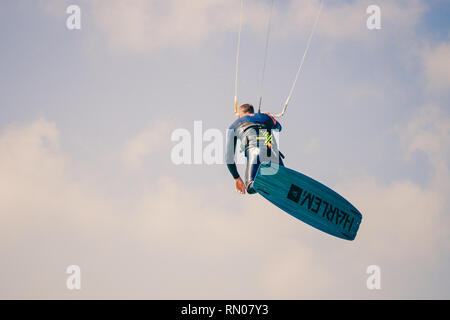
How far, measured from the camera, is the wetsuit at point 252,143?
25.9 feet

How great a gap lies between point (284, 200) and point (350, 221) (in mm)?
1938

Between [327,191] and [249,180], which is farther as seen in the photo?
[327,191]

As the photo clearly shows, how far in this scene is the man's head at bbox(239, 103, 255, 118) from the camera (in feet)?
27.6

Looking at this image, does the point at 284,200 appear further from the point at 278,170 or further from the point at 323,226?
the point at 323,226

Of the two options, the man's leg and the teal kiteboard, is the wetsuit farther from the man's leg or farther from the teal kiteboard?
the teal kiteboard

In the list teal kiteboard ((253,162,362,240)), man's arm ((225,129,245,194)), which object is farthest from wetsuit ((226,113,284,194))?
teal kiteboard ((253,162,362,240))

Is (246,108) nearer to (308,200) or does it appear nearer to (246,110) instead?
(246,110)

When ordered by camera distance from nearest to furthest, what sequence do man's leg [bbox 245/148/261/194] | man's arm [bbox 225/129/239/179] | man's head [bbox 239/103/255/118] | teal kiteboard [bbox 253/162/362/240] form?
man's leg [bbox 245/148/261/194] < teal kiteboard [bbox 253/162/362/240] < man's arm [bbox 225/129/239/179] < man's head [bbox 239/103/255/118]

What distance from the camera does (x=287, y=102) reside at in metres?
8.42

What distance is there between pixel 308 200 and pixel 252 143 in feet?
5.97

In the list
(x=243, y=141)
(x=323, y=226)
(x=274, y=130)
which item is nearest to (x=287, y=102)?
(x=274, y=130)

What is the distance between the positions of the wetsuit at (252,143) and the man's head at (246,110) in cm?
23

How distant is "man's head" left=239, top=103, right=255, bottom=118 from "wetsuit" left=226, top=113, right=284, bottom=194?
23 centimetres

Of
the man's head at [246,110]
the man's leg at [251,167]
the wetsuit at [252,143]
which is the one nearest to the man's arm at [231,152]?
the wetsuit at [252,143]
